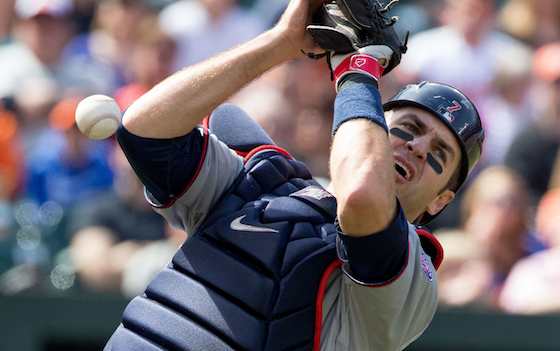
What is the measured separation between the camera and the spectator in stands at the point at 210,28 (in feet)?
28.0

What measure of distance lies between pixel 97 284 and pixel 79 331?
589 millimetres

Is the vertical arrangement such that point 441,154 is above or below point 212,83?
below

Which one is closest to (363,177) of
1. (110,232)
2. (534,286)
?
(534,286)

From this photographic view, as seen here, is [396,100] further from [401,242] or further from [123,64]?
[123,64]

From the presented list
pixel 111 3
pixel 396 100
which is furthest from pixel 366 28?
pixel 111 3

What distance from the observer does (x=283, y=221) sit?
3.61m

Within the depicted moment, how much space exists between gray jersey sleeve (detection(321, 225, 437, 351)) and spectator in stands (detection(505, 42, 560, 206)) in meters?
3.91

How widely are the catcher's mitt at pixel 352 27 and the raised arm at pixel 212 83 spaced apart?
0.06 metres

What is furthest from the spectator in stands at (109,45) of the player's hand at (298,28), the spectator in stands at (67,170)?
the player's hand at (298,28)

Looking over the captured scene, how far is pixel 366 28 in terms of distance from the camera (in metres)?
3.49

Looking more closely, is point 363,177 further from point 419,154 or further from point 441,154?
point 441,154

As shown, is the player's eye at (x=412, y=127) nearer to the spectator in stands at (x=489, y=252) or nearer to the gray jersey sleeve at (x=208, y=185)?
the gray jersey sleeve at (x=208, y=185)

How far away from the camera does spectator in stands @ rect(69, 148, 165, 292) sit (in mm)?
6555

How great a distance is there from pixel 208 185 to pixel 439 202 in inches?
35.8
